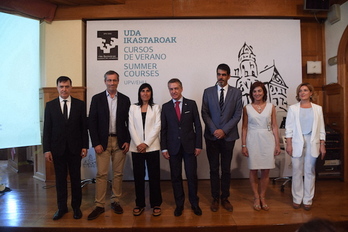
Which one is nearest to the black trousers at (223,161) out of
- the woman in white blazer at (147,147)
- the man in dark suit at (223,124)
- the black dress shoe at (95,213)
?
the man in dark suit at (223,124)

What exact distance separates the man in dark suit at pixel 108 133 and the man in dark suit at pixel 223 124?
97cm

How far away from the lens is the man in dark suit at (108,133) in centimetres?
267

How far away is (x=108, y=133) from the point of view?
2.68 m

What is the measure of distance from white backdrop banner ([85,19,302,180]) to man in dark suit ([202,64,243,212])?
136 cm

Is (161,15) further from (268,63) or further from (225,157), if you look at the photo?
(225,157)

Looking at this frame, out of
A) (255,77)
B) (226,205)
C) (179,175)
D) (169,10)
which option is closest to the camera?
(179,175)

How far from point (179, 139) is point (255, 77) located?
7.54ft

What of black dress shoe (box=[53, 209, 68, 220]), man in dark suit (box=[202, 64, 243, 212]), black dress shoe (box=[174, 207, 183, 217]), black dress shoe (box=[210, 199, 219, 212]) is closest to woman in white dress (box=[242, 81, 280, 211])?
man in dark suit (box=[202, 64, 243, 212])

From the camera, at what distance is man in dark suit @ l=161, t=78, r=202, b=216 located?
8.64ft

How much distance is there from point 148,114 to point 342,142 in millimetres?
3361

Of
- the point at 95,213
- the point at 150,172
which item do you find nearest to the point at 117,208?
the point at 95,213

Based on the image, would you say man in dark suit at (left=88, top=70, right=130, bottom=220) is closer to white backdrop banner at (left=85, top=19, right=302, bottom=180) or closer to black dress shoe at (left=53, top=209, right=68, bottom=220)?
black dress shoe at (left=53, top=209, right=68, bottom=220)

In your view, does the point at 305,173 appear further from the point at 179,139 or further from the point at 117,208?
the point at 117,208

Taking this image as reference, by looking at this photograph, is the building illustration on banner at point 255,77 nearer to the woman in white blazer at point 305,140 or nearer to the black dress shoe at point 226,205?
the woman in white blazer at point 305,140
